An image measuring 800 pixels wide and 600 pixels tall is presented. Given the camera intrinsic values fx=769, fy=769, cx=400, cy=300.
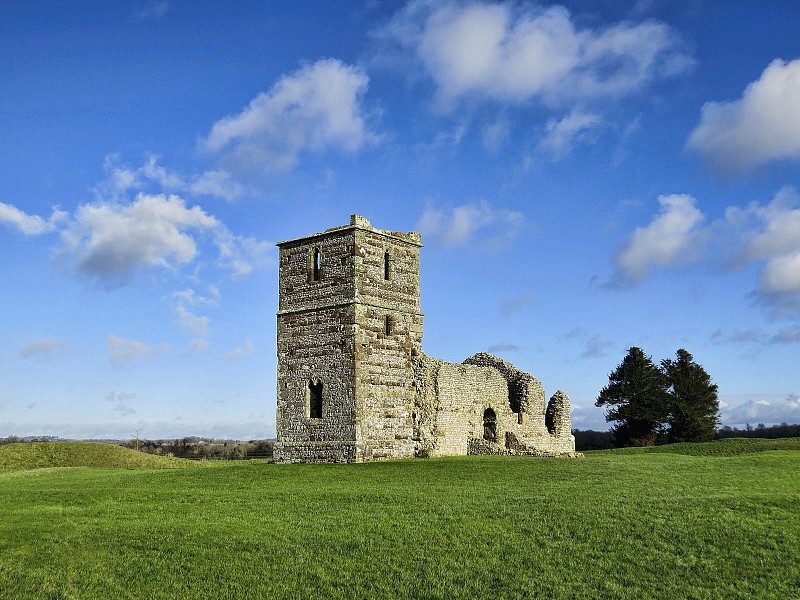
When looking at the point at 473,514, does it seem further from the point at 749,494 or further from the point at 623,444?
the point at 623,444

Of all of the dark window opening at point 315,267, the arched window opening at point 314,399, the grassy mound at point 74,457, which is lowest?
the grassy mound at point 74,457

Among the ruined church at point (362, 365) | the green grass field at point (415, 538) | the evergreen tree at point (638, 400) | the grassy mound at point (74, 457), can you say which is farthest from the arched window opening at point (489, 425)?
the evergreen tree at point (638, 400)

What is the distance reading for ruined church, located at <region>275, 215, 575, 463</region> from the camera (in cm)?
2578

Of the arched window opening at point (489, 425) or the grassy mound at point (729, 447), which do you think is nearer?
the arched window opening at point (489, 425)

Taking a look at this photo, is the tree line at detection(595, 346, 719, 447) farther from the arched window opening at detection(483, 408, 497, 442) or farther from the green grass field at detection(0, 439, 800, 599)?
the green grass field at detection(0, 439, 800, 599)

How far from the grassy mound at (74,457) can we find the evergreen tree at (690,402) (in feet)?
115

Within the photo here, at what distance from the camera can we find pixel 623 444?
54062 millimetres

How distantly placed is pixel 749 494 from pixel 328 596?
9.97m

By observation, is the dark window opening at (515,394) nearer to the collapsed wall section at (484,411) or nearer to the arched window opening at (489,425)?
the collapsed wall section at (484,411)

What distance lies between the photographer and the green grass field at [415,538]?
403 inches

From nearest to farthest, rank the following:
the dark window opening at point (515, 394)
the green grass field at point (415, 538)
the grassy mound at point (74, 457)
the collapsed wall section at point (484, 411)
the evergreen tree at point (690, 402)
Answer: the green grass field at point (415, 538) < the collapsed wall section at point (484, 411) < the grassy mound at point (74, 457) < the dark window opening at point (515, 394) < the evergreen tree at point (690, 402)

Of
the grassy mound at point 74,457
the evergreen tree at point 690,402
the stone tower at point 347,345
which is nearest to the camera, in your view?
the stone tower at point 347,345

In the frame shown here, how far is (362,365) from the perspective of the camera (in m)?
25.8

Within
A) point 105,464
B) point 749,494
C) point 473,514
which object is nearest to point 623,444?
point 105,464
